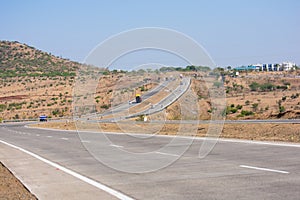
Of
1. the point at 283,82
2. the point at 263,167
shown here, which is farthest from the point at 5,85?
the point at 263,167

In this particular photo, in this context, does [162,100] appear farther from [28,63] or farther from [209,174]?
[28,63]

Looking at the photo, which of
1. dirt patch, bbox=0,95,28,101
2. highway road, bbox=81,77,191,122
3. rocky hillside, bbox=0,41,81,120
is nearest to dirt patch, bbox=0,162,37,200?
highway road, bbox=81,77,191,122

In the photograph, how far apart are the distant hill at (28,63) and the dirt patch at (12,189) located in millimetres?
141777

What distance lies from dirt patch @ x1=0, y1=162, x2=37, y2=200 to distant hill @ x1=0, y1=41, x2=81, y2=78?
142 metres

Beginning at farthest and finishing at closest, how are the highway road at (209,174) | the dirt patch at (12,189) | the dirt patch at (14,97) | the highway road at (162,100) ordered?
the dirt patch at (14,97) < the highway road at (162,100) < the dirt patch at (12,189) < the highway road at (209,174)

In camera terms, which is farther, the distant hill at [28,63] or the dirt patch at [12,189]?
the distant hill at [28,63]

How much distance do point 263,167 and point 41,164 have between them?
782 cm

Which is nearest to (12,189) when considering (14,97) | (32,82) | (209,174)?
(209,174)

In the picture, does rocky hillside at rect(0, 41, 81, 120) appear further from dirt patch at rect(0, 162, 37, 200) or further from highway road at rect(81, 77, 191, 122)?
dirt patch at rect(0, 162, 37, 200)

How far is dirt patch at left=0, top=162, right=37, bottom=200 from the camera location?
11.1 m

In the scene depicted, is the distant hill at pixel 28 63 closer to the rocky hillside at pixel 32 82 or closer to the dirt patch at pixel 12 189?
the rocky hillside at pixel 32 82

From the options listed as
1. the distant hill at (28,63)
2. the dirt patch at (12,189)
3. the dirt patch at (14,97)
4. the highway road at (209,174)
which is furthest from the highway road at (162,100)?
the distant hill at (28,63)

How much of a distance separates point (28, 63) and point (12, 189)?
164252 millimetres

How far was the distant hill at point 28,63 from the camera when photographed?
161 m
